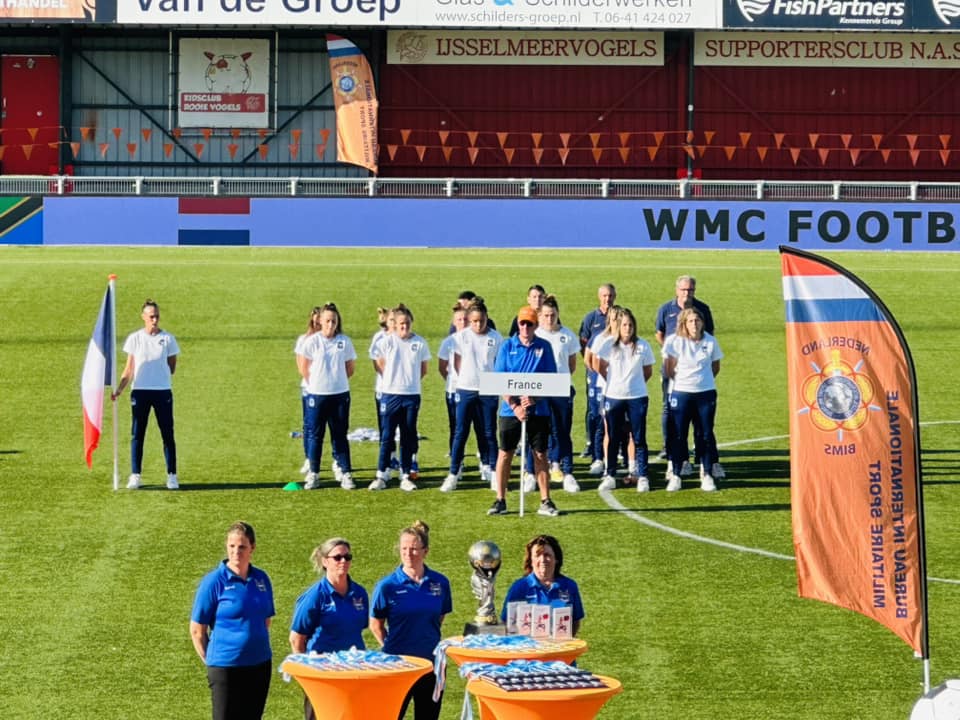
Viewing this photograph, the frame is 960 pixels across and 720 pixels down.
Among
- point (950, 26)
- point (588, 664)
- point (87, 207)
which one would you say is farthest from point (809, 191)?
point (588, 664)

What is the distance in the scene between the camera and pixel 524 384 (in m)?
15.9

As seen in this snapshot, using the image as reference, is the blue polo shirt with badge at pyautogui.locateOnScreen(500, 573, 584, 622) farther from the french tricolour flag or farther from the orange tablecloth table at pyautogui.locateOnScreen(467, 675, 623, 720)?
the french tricolour flag

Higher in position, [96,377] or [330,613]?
[96,377]

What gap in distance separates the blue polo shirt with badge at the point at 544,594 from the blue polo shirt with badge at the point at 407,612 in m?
0.45

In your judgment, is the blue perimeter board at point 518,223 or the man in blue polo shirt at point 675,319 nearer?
the man in blue polo shirt at point 675,319

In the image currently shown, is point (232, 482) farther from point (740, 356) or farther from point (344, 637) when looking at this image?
point (740, 356)

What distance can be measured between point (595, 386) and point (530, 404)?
2364 mm

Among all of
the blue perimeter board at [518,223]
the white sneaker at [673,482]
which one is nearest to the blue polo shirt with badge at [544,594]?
the white sneaker at [673,482]

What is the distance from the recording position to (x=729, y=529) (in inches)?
635

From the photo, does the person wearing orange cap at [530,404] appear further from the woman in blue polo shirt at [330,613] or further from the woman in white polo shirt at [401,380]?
the woman in blue polo shirt at [330,613]

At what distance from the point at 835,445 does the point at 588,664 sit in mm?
2928

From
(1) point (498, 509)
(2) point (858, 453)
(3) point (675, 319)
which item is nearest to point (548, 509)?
(1) point (498, 509)

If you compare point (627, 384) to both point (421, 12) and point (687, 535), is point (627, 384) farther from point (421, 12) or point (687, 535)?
point (421, 12)

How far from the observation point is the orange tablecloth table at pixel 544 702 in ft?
28.4
